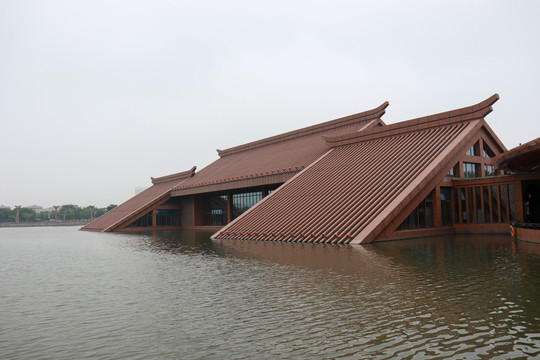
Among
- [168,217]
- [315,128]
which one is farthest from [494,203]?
[168,217]

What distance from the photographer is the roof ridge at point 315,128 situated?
1318 inches

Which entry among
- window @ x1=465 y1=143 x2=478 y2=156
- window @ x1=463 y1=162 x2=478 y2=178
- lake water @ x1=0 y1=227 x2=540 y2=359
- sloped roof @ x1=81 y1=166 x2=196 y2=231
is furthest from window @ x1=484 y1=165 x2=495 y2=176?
sloped roof @ x1=81 y1=166 x2=196 y2=231

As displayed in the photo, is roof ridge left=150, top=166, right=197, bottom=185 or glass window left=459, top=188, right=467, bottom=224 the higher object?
roof ridge left=150, top=166, right=197, bottom=185

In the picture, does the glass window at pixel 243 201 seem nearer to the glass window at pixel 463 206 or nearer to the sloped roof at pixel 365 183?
the sloped roof at pixel 365 183

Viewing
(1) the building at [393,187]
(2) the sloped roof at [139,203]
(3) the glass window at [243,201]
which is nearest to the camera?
(1) the building at [393,187]

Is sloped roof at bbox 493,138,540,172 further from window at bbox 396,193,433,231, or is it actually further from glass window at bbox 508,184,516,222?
window at bbox 396,193,433,231

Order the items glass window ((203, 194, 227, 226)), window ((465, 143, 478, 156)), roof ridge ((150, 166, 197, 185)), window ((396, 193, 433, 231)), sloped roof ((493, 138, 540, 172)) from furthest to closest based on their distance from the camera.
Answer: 1. roof ridge ((150, 166, 197, 185))
2. glass window ((203, 194, 227, 226))
3. window ((465, 143, 478, 156))
4. window ((396, 193, 433, 231))
5. sloped roof ((493, 138, 540, 172))

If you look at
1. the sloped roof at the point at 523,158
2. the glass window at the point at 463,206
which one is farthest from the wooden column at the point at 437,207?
the sloped roof at the point at 523,158

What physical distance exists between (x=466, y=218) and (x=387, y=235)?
728 cm

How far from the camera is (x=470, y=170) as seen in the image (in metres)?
24.8

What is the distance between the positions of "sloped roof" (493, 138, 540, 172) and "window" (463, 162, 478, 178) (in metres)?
2.83

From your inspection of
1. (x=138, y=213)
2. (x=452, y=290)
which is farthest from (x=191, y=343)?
(x=138, y=213)

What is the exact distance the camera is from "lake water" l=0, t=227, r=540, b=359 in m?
5.29

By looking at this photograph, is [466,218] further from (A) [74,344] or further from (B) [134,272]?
(A) [74,344]
